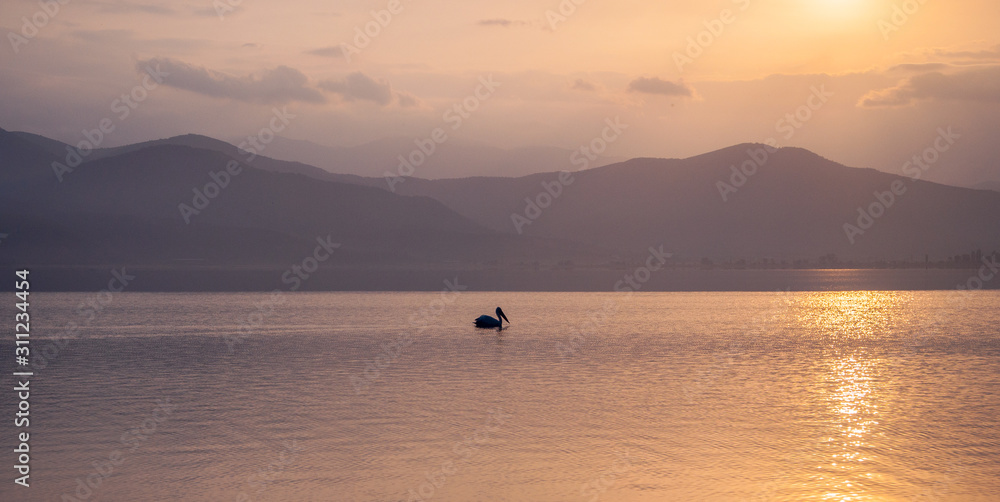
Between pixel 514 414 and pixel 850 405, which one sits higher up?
pixel 850 405

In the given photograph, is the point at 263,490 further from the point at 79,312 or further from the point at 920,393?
the point at 79,312

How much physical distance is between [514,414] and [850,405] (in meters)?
8.16

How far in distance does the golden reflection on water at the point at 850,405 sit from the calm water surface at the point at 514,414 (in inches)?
3.0

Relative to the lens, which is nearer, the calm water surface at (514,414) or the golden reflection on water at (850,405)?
the golden reflection on water at (850,405)

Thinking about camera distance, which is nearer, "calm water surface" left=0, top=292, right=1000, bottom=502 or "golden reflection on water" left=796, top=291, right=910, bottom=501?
"golden reflection on water" left=796, top=291, right=910, bottom=501

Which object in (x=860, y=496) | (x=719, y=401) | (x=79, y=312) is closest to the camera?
(x=860, y=496)

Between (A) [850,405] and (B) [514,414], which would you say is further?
(A) [850,405]

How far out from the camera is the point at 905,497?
13.3 meters

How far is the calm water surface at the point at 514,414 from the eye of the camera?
1430cm

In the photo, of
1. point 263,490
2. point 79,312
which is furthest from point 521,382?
point 79,312

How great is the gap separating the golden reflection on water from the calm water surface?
0.08 meters

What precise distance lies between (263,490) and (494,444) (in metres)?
4.72

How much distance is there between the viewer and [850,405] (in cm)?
2064

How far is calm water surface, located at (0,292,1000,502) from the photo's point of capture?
1430 cm
